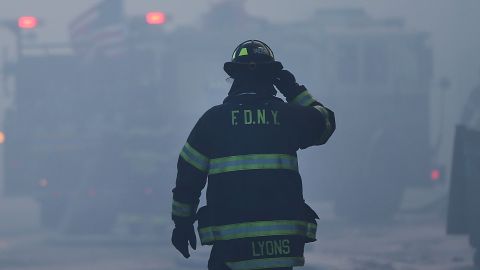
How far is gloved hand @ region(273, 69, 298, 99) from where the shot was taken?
431cm

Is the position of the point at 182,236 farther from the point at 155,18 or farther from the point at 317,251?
the point at 155,18

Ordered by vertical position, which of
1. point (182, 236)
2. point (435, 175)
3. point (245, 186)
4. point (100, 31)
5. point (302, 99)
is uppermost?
point (302, 99)

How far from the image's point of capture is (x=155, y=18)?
50.8 feet

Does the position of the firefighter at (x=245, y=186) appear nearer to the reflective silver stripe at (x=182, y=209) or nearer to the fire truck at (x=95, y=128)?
the reflective silver stripe at (x=182, y=209)

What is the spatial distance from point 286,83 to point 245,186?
1.63ft

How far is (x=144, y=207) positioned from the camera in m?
14.1

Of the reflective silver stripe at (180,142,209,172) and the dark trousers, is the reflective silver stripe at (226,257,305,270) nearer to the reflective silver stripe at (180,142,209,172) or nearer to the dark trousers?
the dark trousers

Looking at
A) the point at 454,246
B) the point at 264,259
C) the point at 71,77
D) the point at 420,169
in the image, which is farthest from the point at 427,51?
the point at 264,259

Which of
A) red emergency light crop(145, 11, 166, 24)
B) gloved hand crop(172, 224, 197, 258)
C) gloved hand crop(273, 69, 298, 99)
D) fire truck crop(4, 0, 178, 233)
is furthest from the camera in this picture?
red emergency light crop(145, 11, 166, 24)

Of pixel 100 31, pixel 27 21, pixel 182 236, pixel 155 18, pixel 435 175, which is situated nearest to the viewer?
pixel 182 236

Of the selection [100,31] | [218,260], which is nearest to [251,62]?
[218,260]

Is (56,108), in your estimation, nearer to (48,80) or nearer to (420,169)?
(48,80)

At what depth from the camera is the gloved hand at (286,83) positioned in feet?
14.1

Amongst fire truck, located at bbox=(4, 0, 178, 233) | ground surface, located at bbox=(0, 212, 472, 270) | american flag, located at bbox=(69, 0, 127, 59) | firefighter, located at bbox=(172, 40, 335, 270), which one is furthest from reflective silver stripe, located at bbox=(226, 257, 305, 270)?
american flag, located at bbox=(69, 0, 127, 59)
